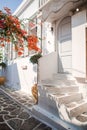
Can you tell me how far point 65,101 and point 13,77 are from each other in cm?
1108

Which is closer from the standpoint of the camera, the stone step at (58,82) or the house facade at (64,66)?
the house facade at (64,66)

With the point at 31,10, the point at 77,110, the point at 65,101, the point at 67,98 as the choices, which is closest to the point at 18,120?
the point at 65,101

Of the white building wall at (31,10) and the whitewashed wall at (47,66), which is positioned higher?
the white building wall at (31,10)

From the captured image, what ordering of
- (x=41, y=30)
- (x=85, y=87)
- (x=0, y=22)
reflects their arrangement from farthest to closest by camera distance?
(x=41, y=30), (x=85, y=87), (x=0, y=22)

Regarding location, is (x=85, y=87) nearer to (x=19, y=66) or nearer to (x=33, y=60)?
(x=33, y=60)

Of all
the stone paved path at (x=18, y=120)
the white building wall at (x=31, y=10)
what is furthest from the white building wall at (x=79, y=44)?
the white building wall at (x=31, y=10)

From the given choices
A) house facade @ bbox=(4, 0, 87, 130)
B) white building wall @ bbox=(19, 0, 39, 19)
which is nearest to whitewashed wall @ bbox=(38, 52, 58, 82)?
house facade @ bbox=(4, 0, 87, 130)

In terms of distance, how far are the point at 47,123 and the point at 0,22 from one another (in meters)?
4.44

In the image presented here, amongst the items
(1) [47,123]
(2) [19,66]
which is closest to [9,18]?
(1) [47,123]

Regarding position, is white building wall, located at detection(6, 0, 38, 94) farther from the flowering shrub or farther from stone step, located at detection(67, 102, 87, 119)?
the flowering shrub

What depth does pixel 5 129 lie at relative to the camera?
21.4 ft

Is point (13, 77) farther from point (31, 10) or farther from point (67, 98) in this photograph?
point (67, 98)

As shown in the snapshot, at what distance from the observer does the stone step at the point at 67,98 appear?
23.6 feet

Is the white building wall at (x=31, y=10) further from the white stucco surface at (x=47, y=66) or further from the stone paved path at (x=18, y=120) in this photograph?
the stone paved path at (x=18, y=120)
